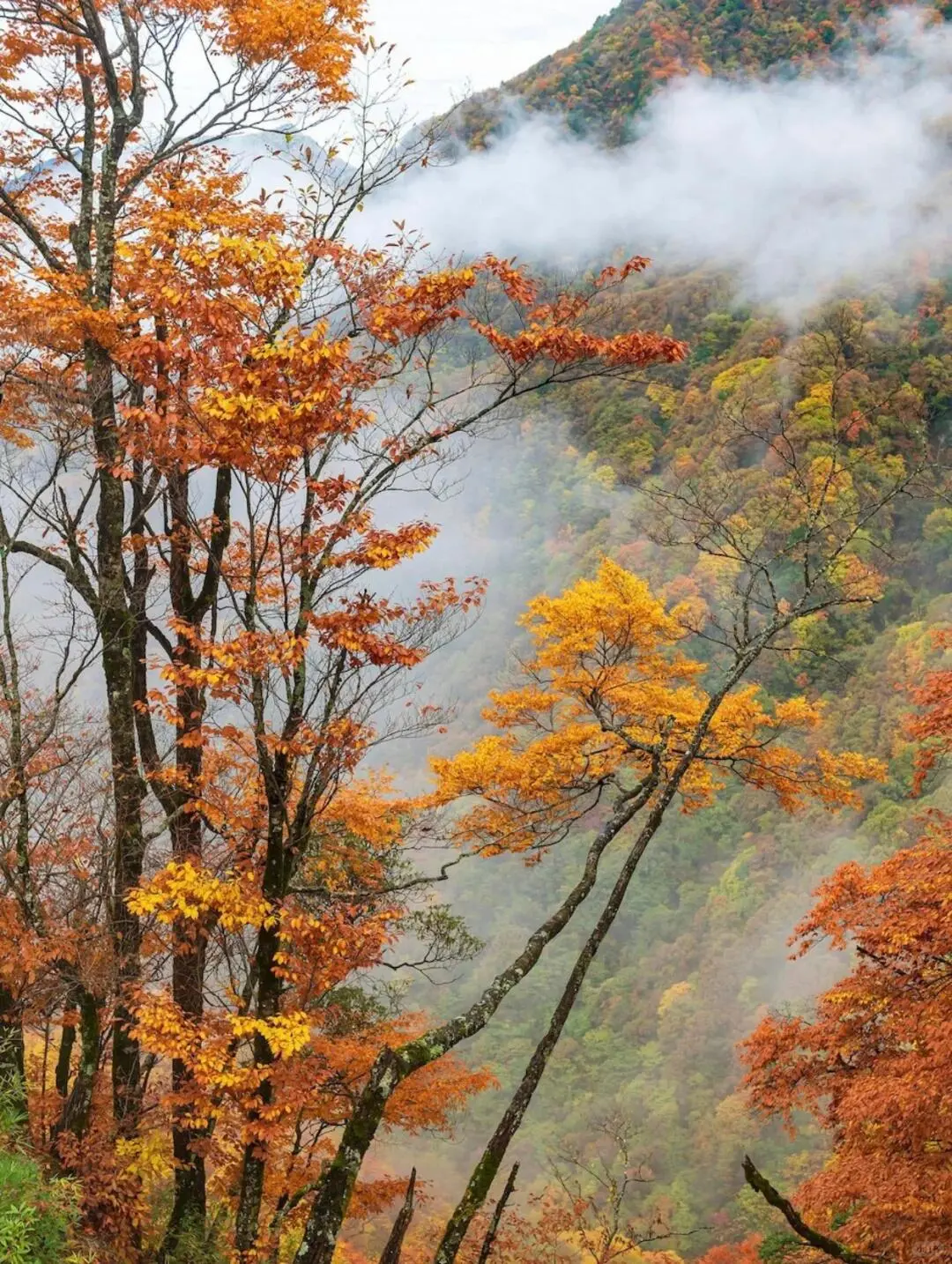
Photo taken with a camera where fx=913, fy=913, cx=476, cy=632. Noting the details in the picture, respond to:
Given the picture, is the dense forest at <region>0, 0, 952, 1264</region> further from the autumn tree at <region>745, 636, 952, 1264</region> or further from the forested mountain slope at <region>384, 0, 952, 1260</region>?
the forested mountain slope at <region>384, 0, 952, 1260</region>

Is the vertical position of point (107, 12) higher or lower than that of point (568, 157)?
lower

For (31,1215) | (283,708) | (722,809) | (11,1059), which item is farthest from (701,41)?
(31,1215)

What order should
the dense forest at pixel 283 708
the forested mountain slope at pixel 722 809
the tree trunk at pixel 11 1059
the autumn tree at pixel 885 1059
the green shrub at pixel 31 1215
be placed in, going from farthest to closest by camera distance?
the forested mountain slope at pixel 722 809, the tree trunk at pixel 11 1059, the autumn tree at pixel 885 1059, the dense forest at pixel 283 708, the green shrub at pixel 31 1215

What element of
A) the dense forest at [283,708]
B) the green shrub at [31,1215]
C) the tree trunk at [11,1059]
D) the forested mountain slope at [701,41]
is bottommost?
the green shrub at [31,1215]

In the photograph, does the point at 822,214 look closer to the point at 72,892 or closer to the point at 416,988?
the point at 416,988

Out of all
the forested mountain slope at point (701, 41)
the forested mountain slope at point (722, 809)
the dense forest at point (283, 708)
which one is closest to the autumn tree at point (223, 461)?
the dense forest at point (283, 708)

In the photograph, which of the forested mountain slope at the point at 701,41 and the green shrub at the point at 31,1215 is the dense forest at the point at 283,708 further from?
the forested mountain slope at the point at 701,41

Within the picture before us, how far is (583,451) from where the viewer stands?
58812 mm

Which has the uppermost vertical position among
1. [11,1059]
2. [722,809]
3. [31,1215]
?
[722,809]

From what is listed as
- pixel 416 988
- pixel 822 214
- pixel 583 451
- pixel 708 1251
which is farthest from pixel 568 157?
pixel 708 1251

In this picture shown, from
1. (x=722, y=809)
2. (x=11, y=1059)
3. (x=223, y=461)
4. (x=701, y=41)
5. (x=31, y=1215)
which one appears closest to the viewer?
(x=31, y=1215)

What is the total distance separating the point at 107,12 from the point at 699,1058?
29199 millimetres

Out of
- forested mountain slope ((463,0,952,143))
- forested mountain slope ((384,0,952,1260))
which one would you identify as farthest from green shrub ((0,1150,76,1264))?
forested mountain slope ((463,0,952,143))

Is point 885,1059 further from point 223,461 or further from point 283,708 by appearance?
point 223,461
